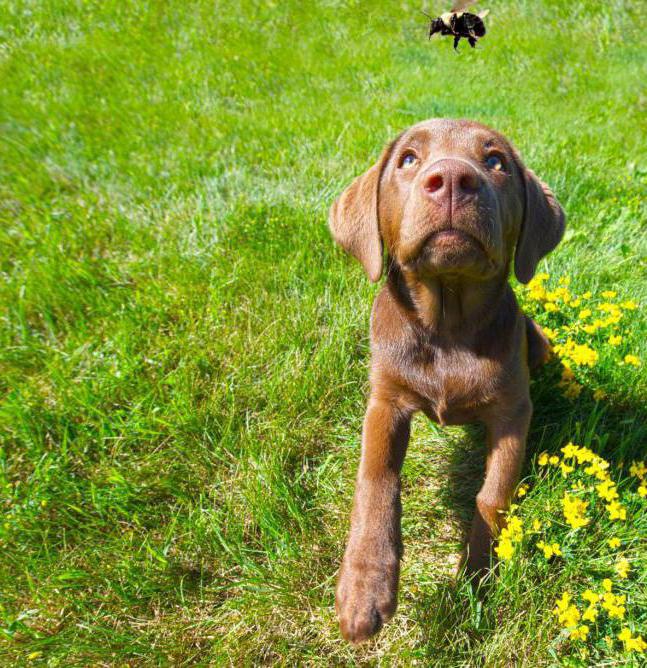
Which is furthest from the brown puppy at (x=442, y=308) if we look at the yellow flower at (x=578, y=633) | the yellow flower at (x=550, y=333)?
the yellow flower at (x=550, y=333)

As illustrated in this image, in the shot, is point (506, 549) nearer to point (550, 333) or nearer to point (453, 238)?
point (453, 238)

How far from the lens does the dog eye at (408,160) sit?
222 centimetres

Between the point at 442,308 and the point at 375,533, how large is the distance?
90cm

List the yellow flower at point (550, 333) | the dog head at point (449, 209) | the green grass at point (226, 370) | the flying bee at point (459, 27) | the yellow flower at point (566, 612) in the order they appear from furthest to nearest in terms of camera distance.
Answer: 1. the yellow flower at point (550, 333)
2. the green grass at point (226, 370)
3. the dog head at point (449, 209)
4. the yellow flower at point (566, 612)
5. the flying bee at point (459, 27)

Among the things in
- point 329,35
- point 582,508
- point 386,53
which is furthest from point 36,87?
point 582,508

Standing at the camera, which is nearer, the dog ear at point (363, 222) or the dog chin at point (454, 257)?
the dog chin at point (454, 257)

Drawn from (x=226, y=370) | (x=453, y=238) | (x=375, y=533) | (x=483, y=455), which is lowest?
(x=483, y=455)

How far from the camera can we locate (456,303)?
7.32ft

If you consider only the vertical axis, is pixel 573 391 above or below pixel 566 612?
above

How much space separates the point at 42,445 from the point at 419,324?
1.76 m

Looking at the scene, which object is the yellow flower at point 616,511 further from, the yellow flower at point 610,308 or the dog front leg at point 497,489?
the yellow flower at point 610,308

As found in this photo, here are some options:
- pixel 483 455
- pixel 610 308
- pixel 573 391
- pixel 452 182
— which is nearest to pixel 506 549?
pixel 483 455

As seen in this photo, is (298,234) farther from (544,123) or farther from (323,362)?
(544,123)

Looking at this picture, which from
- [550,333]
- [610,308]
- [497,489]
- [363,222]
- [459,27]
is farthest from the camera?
[550,333]
